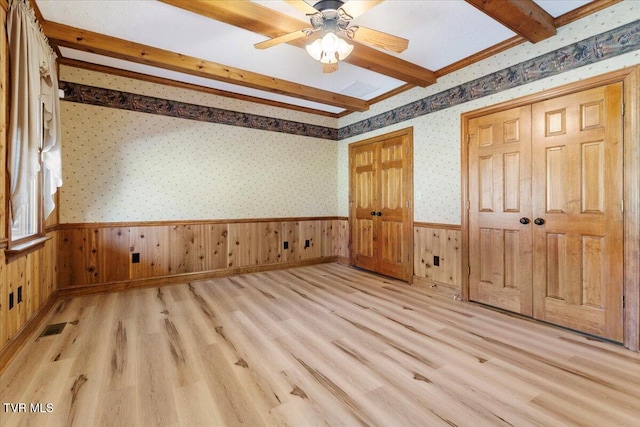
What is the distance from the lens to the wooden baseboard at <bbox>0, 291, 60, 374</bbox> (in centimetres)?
193

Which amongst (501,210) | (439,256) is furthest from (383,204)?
(501,210)

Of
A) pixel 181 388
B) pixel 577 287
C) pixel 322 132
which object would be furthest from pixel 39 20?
pixel 577 287

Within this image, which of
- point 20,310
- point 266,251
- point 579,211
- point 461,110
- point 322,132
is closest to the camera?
point 20,310

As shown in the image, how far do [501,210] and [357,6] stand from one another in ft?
7.79

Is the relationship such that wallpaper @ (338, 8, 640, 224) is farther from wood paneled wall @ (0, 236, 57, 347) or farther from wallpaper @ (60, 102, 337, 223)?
wood paneled wall @ (0, 236, 57, 347)

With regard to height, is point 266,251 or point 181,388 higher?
point 266,251

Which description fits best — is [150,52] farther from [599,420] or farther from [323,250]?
[599,420]

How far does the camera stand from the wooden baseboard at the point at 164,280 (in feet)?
11.4

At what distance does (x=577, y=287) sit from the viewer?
253cm

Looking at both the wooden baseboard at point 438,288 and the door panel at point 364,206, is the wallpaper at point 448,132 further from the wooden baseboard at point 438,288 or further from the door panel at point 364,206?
the wooden baseboard at point 438,288

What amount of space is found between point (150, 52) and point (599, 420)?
452 cm

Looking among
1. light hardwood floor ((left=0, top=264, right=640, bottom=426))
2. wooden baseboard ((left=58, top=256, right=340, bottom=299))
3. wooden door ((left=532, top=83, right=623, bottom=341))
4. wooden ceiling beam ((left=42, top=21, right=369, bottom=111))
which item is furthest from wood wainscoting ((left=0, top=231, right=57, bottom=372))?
wooden door ((left=532, top=83, right=623, bottom=341))

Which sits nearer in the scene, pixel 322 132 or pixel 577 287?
pixel 577 287

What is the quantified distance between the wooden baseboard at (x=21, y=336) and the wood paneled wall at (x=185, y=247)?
0.65 m
